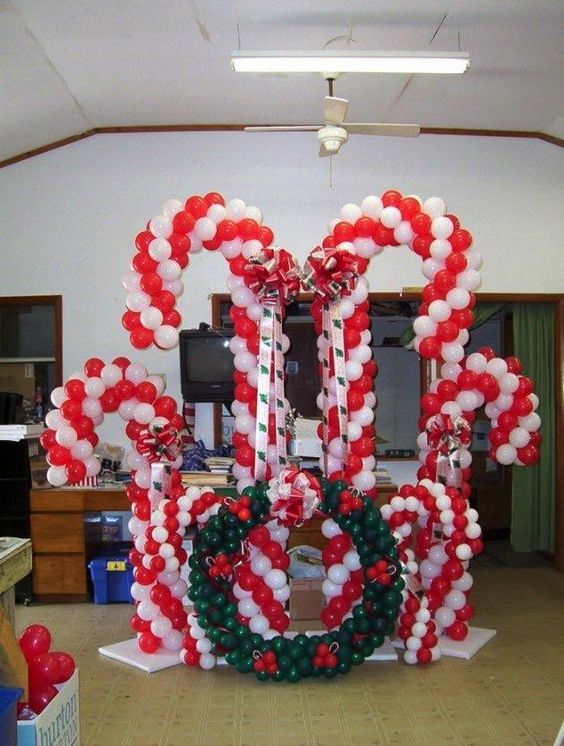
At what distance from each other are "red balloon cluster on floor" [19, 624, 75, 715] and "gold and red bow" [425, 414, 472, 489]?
98.5 inches

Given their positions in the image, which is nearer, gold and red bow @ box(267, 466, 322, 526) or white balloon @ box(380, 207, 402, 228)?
gold and red bow @ box(267, 466, 322, 526)

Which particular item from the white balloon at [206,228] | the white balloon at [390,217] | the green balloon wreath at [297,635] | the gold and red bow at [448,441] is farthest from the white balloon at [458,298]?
the white balloon at [206,228]

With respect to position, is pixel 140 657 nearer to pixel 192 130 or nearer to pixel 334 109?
pixel 334 109

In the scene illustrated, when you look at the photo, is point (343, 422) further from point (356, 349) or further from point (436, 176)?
point (436, 176)

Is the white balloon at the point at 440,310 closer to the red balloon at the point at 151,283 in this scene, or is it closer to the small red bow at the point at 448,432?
the small red bow at the point at 448,432

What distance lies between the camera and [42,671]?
2.12m

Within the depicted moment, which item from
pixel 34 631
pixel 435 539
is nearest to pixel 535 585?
pixel 435 539

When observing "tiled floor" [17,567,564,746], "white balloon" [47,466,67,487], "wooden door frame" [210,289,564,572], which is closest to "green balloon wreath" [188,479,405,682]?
"tiled floor" [17,567,564,746]

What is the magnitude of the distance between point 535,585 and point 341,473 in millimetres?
2256

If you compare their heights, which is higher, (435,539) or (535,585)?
(435,539)

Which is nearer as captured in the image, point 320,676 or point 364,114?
point 320,676

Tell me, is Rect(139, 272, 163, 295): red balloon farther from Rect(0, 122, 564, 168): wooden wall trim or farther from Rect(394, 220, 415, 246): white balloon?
Rect(0, 122, 564, 168): wooden wall trim

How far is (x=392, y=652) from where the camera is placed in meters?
4.07

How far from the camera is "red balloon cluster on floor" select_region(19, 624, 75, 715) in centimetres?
208
